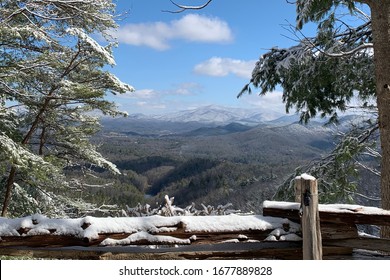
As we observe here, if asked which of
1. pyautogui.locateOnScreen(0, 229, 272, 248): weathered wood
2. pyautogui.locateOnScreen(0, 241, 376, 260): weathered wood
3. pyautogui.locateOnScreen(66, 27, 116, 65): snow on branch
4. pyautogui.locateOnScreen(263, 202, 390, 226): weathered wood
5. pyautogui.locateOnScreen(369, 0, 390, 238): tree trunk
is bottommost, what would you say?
pyautogui.locateOnScreen(0, 241, 376, 260): weathered wood

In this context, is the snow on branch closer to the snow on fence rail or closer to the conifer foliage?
the conifer foliage

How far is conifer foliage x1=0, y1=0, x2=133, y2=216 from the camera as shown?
8.27 m

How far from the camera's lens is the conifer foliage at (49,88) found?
827cm

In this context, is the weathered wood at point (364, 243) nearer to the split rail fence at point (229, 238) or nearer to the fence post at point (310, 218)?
the split rail fence at point (229, 238)

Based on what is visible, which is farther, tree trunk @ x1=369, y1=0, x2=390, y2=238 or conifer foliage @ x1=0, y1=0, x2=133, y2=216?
conifer foliage @ x1=0, y1=0, x2=133, y2=216

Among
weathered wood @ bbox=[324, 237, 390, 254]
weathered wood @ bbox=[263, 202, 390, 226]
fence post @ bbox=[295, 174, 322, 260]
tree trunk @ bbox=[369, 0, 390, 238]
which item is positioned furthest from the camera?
tree trunk @ bbox=[369, 0, 390, 238]

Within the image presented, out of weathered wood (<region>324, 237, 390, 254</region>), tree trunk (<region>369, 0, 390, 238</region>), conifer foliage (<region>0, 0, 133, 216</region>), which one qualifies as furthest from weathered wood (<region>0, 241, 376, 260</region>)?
conifer foliage (<region>0, 0, 133, 216</region>)

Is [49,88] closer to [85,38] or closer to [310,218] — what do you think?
[85,38]

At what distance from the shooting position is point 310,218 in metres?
3.11

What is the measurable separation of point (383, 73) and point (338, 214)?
2.73 m

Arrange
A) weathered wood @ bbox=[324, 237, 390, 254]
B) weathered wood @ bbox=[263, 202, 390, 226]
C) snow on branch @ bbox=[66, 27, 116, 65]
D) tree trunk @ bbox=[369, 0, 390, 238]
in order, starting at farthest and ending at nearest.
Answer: snow on branch @ bbox=[66, 27, 116, 65] → tree trunk @ bbox=[369, 0, 390, 238] → weathered wood @ bbox=[324, 237, 390, 254] → weathered wood @ bbox=[263, 202, 390, 226]

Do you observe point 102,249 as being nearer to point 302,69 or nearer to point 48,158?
point 302,69

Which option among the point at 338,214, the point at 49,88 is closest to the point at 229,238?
the point at 338,214

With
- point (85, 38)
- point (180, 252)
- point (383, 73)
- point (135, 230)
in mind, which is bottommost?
point (180, 252)
